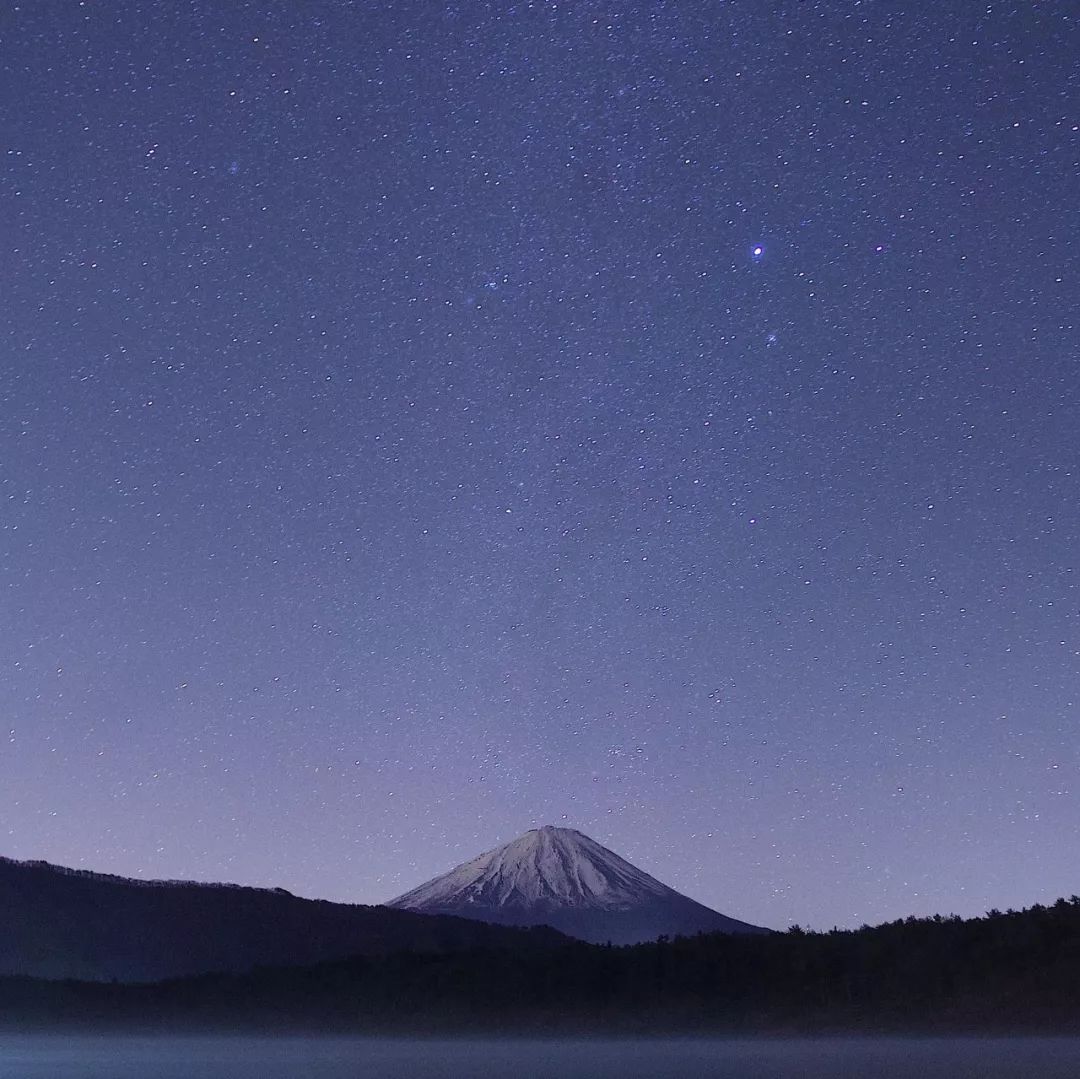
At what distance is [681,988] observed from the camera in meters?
71.3

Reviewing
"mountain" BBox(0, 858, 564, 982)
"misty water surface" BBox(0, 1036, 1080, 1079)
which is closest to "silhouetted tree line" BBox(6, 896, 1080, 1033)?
"misty water surface" BBox(0, 1036, 1080, 1079)

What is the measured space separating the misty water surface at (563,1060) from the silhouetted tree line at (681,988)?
5892 millimetres

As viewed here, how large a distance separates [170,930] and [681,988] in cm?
12000

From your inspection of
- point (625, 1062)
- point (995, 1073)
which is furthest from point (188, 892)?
point (995, 1073)

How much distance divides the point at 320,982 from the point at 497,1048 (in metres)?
38.0

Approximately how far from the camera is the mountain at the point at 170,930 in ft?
506

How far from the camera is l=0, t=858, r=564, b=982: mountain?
154375 millimetres

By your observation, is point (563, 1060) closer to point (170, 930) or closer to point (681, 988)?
point (681, 988)

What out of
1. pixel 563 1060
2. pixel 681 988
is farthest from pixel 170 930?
pixel 563 1060

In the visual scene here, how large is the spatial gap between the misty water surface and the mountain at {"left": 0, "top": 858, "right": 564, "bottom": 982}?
88422mm

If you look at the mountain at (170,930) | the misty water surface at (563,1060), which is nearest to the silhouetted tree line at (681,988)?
the misty water surface at (563,1060)

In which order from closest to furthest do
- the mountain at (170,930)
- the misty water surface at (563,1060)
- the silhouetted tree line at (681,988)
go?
the misty water surface at (563,1060)
the silhouetted tree line at (681,988)
the mountain at (170,930)

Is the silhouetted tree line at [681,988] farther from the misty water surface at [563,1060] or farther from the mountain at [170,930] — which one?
the mountain at [170,930]

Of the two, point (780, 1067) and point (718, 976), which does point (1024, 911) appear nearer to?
point (718, 976)
